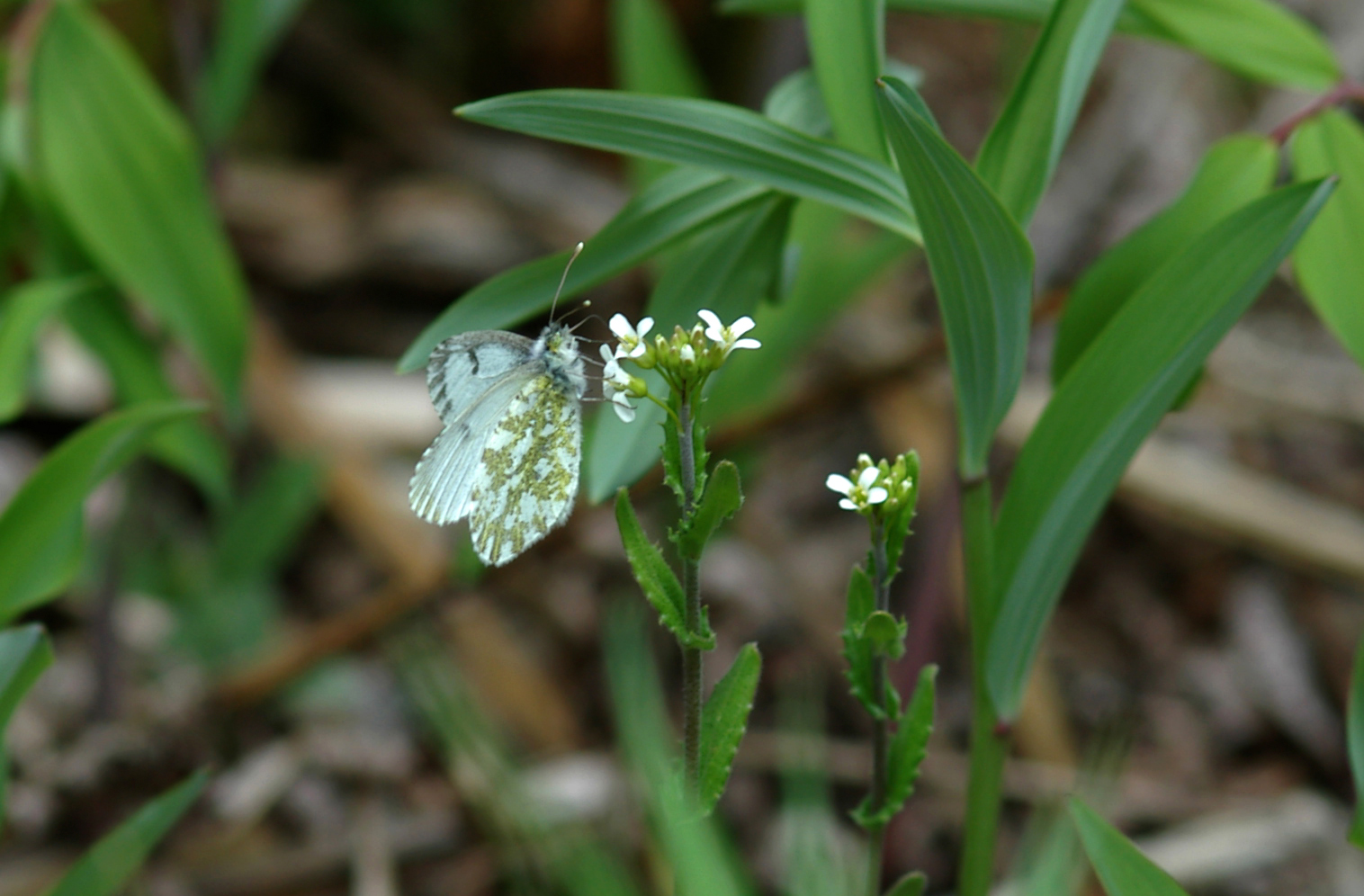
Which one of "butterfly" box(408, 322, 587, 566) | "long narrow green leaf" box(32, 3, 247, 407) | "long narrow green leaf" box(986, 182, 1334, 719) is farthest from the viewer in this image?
"long narrow green leaf" box(32, 3, 247, 407)

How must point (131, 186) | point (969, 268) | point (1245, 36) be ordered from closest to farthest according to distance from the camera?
point (969, 268)
point (1245, 36)
point (131, 186)

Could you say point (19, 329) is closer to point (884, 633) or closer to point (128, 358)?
point (128, 358)

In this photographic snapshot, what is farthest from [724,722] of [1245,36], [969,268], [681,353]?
[1245,36]

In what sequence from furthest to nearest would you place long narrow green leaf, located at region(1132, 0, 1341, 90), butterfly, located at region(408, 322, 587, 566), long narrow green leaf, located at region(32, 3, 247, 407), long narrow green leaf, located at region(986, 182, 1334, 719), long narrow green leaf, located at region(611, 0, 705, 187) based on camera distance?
1. long narrow green leaf, located at region(611, 0, 705, 187)
2. long narrow green leaf, located at region(32, 3, 247, 407)
3. long narrow green leaf, located at region(1132, 0, 1341, 90)
4. butterfly, located at region(408, 322, 587, 566)
5. long narrow green leaf, located at region(986, 182, 1334, 719)

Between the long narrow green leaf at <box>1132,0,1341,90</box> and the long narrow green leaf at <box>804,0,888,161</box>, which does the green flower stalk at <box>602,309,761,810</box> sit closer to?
the long narrow green leaf at <box>804,0,888,161</box>

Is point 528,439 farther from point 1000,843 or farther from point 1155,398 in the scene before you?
point 1000,843

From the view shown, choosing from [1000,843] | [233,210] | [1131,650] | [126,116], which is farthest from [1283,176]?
[233,210]

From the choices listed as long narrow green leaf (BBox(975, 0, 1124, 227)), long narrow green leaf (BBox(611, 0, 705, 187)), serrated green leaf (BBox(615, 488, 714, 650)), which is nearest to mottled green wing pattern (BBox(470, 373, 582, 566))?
serrated green leaf (BBox(615, 488, 714, 650))
